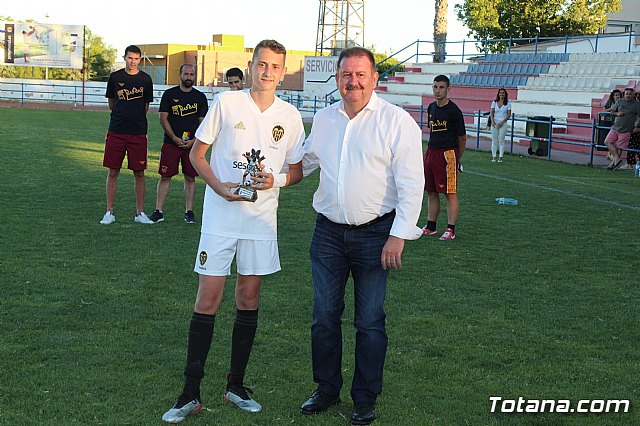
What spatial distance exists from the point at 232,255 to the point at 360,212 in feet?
2.30

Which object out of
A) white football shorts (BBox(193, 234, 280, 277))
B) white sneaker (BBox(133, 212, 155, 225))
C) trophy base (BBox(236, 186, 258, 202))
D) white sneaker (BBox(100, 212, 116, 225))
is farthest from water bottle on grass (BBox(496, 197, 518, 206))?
trophy base (BBox(236, 186, 258, 202))

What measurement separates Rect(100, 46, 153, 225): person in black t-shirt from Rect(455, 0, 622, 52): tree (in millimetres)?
35851

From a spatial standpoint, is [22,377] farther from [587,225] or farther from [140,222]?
[587,225]

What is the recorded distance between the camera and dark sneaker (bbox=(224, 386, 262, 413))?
4.71m

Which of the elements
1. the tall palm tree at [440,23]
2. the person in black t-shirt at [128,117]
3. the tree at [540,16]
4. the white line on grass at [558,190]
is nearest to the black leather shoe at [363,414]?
the person in black t-shirt at [128,117]

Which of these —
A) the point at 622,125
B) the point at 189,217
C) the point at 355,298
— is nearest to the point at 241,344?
the point at 355,298

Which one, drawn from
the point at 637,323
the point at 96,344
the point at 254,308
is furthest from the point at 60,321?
the point at 637,323

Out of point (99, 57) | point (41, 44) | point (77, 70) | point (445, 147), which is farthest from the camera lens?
point (99, 57)

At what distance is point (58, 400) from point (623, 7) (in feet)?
151

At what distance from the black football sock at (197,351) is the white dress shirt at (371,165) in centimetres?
86

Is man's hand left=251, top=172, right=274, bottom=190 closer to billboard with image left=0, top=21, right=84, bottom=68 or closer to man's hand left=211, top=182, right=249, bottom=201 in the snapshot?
man's hand left=211, top=182, right=249, bottom=201

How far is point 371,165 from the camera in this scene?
4539 millimetres

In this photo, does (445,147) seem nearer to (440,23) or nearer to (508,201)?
(508,201)

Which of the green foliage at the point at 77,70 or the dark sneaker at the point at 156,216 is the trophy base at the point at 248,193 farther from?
the green foliage at the point at 77,70
